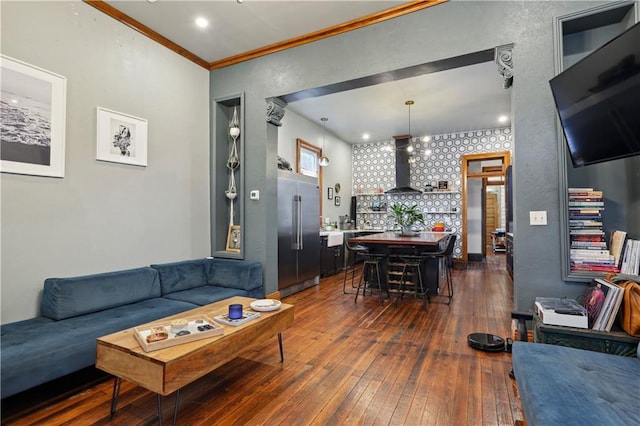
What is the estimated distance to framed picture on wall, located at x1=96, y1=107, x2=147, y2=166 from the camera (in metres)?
3.00

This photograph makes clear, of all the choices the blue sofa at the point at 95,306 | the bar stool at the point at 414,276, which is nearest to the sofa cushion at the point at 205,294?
the blue sofa at the point at 95,306

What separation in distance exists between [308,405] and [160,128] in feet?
10.8

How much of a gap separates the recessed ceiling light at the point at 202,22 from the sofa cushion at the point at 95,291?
2696 mm

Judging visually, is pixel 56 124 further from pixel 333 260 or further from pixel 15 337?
pixel 333 260

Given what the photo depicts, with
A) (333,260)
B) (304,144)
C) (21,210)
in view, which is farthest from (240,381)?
(304,144)

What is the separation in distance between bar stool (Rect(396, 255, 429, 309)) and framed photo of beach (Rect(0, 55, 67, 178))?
412 cm

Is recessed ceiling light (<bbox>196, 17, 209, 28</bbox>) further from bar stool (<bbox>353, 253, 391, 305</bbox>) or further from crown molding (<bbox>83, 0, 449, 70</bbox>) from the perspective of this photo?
bar stool (<bbox>353, 253, 391, 305</bbox>)

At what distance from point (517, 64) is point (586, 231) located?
1.51 m

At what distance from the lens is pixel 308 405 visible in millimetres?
1974

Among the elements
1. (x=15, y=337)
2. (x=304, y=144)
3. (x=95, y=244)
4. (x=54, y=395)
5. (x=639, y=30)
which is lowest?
(x=54, y=395)

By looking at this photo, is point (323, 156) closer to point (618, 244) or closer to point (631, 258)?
point (618, 244)

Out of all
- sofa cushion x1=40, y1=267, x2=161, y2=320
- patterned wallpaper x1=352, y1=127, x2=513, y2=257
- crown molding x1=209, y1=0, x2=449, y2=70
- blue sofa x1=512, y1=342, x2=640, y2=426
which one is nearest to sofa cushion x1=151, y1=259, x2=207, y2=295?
sofa cushion x1=40, y1=267, x2=161, y2=320

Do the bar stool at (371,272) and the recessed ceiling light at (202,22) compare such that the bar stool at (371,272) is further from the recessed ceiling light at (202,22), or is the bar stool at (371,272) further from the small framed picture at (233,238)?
the recessed ceiling light at (202,22)

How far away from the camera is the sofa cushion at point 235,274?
3.57 m
